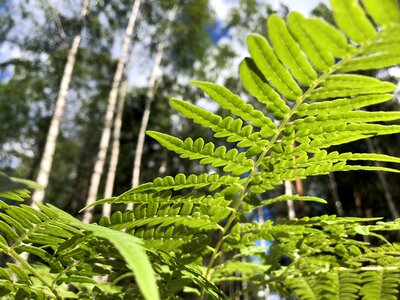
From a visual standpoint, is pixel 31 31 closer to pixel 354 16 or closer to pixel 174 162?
pixel 174 162

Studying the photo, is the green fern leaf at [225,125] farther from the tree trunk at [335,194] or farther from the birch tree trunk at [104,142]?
the tree trunk at [335,194]

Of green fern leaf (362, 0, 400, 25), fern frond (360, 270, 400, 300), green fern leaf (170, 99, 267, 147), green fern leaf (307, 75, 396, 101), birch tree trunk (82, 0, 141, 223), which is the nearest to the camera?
green fern leaf (362, 0, 400, 25)

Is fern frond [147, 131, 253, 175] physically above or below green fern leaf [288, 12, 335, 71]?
below

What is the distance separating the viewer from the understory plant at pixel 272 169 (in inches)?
20.3

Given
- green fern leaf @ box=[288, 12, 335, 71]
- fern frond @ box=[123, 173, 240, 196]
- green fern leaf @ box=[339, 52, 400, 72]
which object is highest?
green fern leaf @ box=[288, 12, 335, 71]

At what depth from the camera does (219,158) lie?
0.74 meters

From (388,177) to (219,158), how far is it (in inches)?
642

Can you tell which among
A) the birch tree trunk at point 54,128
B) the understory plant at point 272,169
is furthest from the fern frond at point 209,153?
the birch tree trunk at point 54,128

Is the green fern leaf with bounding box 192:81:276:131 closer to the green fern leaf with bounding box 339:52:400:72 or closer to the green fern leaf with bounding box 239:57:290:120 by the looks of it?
the green fern leaf with bounding box 239:57:290:120

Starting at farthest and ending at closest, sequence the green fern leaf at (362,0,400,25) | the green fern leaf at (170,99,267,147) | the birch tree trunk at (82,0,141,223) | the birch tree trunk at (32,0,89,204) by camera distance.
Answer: the birch tree trunk at (82,0,141,223) → the birch tree trunk at (32,0,89,204) → the green fern leaf at (170,99,267,147) → the green fern leaf at (362,0,400,25)

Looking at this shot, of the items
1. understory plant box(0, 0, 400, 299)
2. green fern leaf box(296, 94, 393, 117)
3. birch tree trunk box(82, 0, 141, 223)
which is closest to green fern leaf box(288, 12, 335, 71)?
understory plant box(0, 0, 400, 299)

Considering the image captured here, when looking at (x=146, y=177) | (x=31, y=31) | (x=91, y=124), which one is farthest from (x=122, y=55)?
(x=146, y=177)

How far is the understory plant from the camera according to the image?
0.51m

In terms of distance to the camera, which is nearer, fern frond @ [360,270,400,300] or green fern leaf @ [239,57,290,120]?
green fern leaf @ [239,57,290,120]
